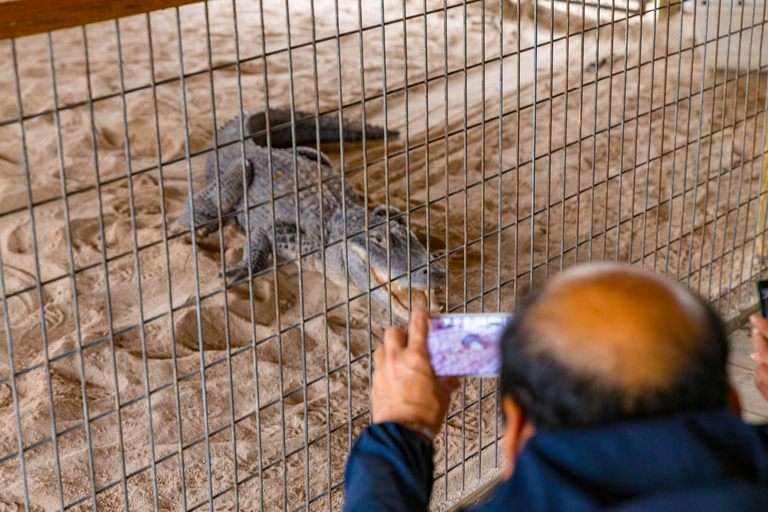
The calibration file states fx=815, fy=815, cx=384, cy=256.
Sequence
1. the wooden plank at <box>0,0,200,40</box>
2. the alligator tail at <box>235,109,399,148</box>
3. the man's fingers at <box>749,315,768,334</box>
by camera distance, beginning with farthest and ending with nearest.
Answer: the alligator tail at <box>235,109,399,148</box> < the man's fingers at <box>749,315,768,334</box> < the wooden plank at <box>0,0,200,40</box>

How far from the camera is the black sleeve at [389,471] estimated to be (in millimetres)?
965

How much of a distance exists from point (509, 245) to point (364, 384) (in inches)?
55.7

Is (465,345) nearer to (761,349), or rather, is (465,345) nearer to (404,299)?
(761,349)

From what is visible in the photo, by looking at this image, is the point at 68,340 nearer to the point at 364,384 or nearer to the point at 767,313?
the point at 364,384

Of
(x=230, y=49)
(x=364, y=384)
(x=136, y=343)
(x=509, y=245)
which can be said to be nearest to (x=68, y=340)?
(x=136, y=343)

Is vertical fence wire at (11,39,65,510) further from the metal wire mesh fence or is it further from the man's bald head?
the man's bald head

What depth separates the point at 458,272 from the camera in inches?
158

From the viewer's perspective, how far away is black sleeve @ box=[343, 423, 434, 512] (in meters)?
0.97

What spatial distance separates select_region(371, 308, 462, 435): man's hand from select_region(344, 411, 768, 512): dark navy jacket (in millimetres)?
339

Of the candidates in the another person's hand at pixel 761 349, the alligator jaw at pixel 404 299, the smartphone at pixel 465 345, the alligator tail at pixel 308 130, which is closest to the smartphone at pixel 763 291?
the another person's hand at pixel 761 349

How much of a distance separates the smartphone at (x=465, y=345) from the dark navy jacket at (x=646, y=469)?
1.38 feet

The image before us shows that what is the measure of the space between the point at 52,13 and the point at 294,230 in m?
3.20

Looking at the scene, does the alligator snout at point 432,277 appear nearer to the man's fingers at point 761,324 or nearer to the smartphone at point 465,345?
the man's fingers at point 761,324

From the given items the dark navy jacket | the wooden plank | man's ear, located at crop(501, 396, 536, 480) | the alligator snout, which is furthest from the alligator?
the dark navy jacket
